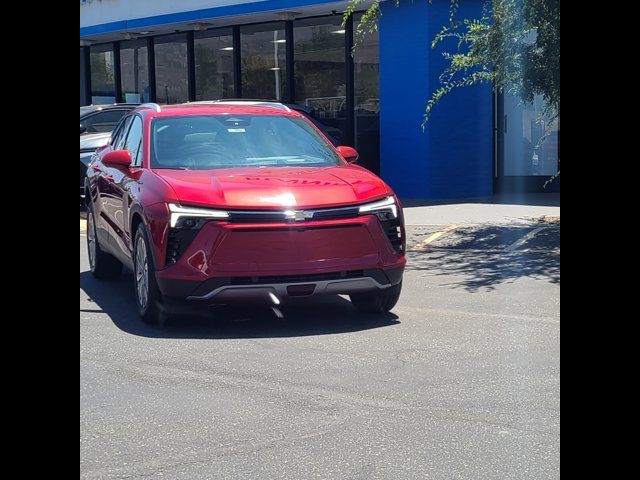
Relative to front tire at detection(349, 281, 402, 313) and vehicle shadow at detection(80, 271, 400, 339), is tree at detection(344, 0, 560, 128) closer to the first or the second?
vehicle shadow at detection(80, 271, 400, 339)

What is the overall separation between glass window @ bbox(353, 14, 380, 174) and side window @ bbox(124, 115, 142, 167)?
10346 millimetres

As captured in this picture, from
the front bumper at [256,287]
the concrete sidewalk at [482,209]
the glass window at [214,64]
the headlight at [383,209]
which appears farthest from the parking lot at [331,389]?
the glass window at [214,64]

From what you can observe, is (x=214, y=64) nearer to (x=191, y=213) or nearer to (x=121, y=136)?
(x=121, y=136)

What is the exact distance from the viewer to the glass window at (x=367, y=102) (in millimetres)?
18844

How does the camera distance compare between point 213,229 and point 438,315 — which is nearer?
point 213,229

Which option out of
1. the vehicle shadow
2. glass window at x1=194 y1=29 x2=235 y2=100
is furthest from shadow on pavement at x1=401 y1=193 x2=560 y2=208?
the vehicle shadow

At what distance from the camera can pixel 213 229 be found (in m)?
6.77

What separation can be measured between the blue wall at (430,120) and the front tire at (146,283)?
10.2 metres

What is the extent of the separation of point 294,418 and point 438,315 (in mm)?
2988

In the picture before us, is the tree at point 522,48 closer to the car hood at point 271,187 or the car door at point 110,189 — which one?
the car door at point 110,189
